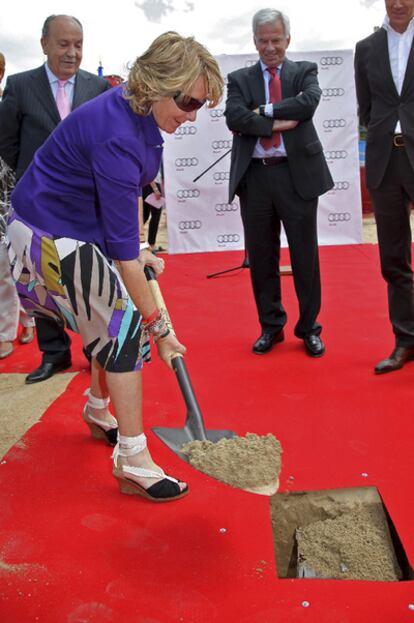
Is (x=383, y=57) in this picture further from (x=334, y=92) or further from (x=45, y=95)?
(x=334, y=92)

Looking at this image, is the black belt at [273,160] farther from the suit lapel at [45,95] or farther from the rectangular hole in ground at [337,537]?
the rectangular hole in ground at [337,537]

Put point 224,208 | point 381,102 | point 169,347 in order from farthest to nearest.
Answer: point 224,208 → point 381,102 → point 169,347

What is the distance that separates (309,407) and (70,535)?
4.37 ft

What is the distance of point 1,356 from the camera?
404 cm

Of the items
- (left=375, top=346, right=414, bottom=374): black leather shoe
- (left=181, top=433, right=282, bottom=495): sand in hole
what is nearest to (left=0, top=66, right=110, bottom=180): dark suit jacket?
(left=181, top=433, right=282, bottom=495): sand in hole

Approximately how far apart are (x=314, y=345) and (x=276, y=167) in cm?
103

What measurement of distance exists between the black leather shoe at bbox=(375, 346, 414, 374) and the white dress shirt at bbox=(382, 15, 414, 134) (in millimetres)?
1132

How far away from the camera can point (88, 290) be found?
2.06 m

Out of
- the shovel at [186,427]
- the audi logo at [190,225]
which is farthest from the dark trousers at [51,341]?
the audi logo at [190,225]

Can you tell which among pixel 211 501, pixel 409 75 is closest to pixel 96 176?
pixel 211 501

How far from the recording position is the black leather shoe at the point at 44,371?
3539 millimetres

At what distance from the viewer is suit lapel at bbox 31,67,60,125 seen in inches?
131

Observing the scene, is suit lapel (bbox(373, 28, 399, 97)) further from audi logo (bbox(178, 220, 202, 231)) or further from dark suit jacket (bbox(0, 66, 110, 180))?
audi logo (bbox(178, 220, 202, 231))

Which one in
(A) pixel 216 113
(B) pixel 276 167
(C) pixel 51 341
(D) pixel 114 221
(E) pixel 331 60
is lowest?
(C) pixel 51 341
